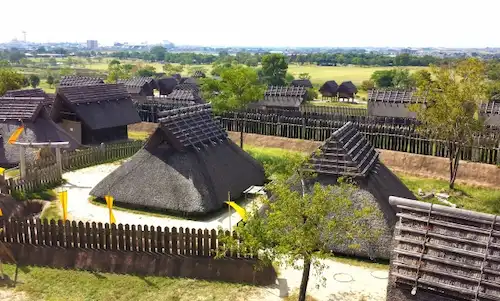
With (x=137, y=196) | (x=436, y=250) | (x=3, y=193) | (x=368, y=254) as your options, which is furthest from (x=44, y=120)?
(x=436, y=250)

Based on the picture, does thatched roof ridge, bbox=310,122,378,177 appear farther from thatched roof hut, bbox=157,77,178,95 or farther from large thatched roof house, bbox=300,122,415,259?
thatched roof hut, bbox=157,77,178,95

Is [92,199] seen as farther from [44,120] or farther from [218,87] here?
[218,87]

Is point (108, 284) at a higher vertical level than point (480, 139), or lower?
lower

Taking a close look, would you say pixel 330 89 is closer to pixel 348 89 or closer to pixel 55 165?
pixel 348 89

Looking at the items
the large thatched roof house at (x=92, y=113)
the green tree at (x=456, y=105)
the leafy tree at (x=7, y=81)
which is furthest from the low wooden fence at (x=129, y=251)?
the leafy tree at (x=7, y=81)

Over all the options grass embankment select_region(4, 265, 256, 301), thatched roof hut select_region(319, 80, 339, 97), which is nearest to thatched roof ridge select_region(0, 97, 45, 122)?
grass embankment select_region(4, 265, 256, 301)

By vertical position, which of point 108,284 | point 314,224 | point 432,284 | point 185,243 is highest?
point 314,224
